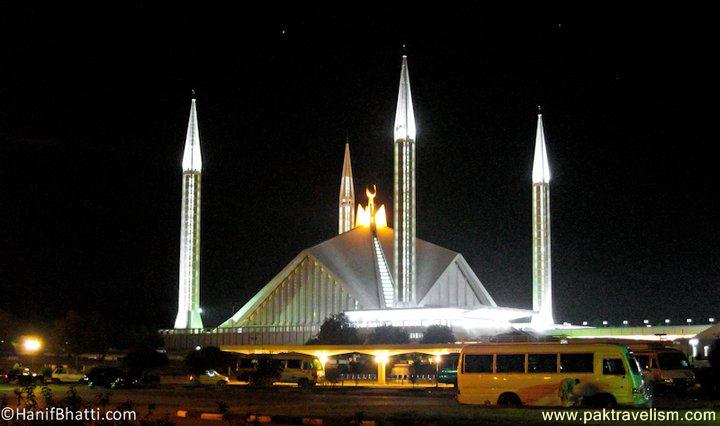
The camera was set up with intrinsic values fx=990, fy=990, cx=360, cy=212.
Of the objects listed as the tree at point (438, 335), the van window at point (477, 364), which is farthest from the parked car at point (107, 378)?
the tree at point (438, 335)

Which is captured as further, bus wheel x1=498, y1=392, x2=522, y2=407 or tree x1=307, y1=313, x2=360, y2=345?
tree x1=307, y1=313, x2=360, y2=345

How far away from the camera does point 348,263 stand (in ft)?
190

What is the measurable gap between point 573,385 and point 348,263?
4025cm

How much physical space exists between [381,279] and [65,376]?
75.8 feet

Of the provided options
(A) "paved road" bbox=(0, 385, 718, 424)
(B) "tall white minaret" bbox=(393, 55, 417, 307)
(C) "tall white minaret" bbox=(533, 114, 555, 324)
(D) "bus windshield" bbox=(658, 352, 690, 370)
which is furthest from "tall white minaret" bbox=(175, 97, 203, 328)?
(D) "bus windshield" bbox=(658, 352, 690, 370)

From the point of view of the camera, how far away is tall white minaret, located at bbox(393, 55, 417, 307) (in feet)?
168

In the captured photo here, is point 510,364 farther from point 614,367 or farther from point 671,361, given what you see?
point 671,361

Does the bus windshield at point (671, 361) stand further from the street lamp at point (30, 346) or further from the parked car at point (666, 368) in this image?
the street lamp at point (30, 346)

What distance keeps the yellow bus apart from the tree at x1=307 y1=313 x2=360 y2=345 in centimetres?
2657

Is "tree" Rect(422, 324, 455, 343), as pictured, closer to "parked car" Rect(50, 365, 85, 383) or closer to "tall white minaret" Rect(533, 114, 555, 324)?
"tall white minaret" Rect(533, 114, 555, 324)

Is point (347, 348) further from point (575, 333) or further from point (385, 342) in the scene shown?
point (575, 333)

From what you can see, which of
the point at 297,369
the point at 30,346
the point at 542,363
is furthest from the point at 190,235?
the point at 542,363

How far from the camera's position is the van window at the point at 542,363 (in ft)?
60.1

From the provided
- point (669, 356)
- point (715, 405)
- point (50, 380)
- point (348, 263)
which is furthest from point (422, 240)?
point (715, 405)
